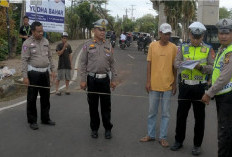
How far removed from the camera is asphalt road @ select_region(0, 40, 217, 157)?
16.8ft

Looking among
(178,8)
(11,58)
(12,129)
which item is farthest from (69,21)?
(12,129)

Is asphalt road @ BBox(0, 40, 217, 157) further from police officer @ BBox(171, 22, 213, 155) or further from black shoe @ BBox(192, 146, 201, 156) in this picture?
police officer @ BBox(171, 22, 213, 155)

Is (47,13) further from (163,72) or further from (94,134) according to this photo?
(163,72)

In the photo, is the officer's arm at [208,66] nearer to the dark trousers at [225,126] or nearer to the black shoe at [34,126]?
the dark trousers at [225,126]

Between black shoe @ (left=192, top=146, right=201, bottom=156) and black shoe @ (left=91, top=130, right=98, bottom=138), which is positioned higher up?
black shoe @ (left=91, top=130, right=98, bottom=138)

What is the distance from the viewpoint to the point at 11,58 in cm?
1628

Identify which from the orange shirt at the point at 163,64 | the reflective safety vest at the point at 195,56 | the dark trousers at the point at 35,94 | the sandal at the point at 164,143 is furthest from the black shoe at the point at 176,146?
the dark trousers at the point at 35,94

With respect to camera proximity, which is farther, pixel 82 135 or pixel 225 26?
pixel 82 135

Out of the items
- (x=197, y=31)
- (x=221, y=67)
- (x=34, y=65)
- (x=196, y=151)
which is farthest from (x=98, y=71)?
(x=221, y=67)

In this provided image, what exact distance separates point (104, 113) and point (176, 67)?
1.54m

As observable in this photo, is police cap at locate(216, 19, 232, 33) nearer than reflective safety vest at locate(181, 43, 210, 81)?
Yes

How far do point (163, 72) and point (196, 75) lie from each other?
0.57 meters

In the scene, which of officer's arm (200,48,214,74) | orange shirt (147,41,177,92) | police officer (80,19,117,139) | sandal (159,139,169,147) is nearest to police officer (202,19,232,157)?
officer's arm (200,48,214,74)

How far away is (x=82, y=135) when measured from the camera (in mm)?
5891
